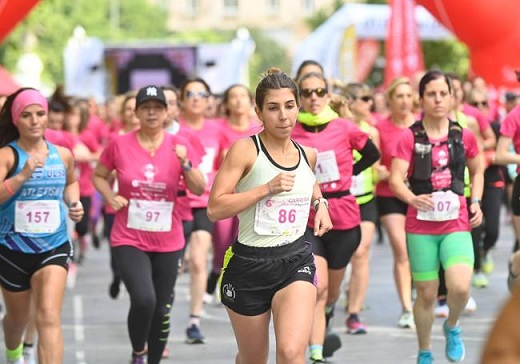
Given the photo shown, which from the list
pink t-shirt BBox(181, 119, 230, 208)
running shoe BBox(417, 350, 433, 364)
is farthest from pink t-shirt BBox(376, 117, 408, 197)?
running shoe BBox(417, 350, 433, 364)

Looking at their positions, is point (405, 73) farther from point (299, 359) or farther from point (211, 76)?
point (299, 359)

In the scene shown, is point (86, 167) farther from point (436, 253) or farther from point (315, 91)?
point (436, 253)

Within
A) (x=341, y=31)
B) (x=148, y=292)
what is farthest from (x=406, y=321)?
(x=341, y=31)

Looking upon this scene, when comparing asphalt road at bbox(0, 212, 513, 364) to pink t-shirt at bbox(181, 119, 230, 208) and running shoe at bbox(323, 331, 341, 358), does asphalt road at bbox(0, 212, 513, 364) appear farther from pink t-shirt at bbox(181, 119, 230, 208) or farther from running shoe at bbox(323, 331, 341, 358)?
pink t-shirt at bbox(181, 119, 230, 208)

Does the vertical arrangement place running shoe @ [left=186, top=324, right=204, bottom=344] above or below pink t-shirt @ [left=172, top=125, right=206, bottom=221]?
below

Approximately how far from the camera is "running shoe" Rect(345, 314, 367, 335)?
11.9m

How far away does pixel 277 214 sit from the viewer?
7336 millimetres

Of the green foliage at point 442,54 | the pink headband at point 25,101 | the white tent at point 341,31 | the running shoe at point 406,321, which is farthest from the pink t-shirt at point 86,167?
the green foliage at point 442,54

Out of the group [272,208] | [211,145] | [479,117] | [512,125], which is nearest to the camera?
[272,208]

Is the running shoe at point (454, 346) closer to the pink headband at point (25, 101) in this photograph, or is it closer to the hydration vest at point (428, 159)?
the hydration vest at point (428, 159)

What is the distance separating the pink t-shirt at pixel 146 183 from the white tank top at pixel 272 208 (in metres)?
2.04

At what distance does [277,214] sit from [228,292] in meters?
0.47

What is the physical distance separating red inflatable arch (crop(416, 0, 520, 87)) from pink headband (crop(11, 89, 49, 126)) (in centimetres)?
535

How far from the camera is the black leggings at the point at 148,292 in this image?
9156 mm
